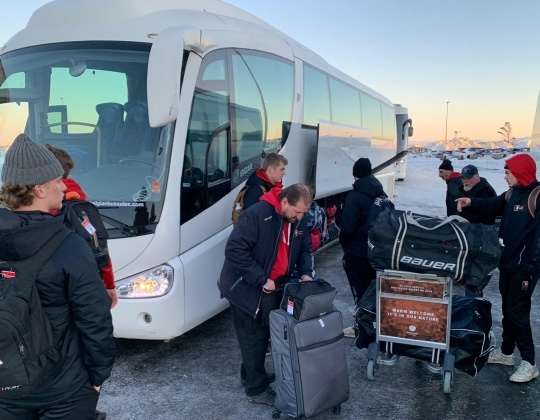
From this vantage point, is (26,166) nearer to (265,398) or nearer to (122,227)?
(122,227)

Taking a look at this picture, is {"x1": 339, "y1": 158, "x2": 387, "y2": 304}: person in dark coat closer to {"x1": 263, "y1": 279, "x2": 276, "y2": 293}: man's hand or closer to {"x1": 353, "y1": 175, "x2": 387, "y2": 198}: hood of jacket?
A: {"x1": 353, "y1": 175, "x2": 387, "y2": 198}: hood of jacket

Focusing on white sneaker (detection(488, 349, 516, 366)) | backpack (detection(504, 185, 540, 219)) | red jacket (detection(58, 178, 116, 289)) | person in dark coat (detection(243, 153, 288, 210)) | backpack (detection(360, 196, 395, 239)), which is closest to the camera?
red jacket (detection(58, 178, 116, 289))

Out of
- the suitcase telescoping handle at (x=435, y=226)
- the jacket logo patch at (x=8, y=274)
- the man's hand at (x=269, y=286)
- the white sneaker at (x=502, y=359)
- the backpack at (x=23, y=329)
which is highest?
the suitcase telescoping handle at (x=435, y=226)

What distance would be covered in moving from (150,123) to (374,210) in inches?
93.2

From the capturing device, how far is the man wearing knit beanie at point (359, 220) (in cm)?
480

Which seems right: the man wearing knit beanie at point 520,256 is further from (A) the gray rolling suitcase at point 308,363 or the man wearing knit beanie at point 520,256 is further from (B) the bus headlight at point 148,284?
(B) the bus headlight at point 148,284

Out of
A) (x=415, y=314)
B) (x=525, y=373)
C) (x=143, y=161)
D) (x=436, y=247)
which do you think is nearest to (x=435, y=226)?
(x=436, y=247)

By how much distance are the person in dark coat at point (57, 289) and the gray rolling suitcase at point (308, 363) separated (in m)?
1.48

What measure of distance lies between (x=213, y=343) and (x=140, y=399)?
116 centimetres

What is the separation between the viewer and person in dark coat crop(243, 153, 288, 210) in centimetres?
459

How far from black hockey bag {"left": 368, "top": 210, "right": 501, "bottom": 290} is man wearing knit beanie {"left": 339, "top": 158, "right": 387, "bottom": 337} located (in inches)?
39.6

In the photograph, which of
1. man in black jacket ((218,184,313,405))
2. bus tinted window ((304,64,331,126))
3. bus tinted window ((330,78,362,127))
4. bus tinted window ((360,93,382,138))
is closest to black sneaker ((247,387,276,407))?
man in black jacket ((218,184,313,405))

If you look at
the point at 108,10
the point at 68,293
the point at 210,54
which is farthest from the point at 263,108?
the point at 68,293

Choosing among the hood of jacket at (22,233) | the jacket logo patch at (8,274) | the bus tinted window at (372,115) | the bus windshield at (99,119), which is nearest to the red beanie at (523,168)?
the bus windshield at (99,119)
